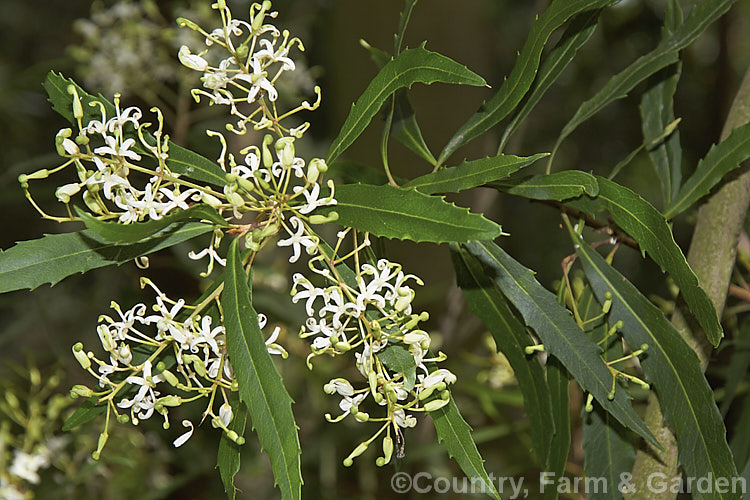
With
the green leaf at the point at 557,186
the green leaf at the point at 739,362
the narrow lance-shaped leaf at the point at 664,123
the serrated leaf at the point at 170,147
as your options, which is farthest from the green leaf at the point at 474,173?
the green leaf at the point at 739,362

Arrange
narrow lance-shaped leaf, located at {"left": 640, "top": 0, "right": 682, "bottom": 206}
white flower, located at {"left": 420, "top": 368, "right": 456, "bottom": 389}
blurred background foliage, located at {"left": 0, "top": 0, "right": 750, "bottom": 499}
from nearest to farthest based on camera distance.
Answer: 1. white flower, located at {"left": 420, "top": 368, "right": 456, "bottom": 389}
2. narrow lance-shaped leaf, located at {"left": 640, "top": 0, "right": 682, "bottom": 206}
3. blurred background foliage, located at {"left": 0, "top": 0, "right": 750, "bottom": 499}

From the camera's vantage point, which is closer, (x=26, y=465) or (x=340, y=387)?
(x=340, y=387)

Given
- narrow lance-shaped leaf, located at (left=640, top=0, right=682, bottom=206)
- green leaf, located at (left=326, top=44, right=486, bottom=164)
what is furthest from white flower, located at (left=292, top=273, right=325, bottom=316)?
narrow lance-shaped leaf, located at (left=640, top=0, right=682, bottom=206)

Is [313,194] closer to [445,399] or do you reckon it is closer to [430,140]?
Answer: [445,399]

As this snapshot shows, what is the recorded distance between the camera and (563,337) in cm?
60

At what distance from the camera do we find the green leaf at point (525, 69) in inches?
21.6

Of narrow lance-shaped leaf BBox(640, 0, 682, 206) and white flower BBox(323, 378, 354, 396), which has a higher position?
narrow lance-shaped leaf BBox(640, 0, 682, 206)

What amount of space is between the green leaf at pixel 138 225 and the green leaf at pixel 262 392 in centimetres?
6

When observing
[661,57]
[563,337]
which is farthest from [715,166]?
[563,337]

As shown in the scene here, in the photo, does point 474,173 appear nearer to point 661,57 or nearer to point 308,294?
point 308,294

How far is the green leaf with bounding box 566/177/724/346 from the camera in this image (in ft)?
1.80

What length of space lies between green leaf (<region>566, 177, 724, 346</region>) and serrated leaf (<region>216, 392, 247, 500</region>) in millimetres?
344

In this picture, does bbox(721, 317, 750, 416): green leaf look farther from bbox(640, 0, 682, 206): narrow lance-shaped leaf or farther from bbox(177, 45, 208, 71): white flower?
bbox(177, 45, 208, 71): white flower

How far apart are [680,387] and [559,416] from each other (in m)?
0.12
